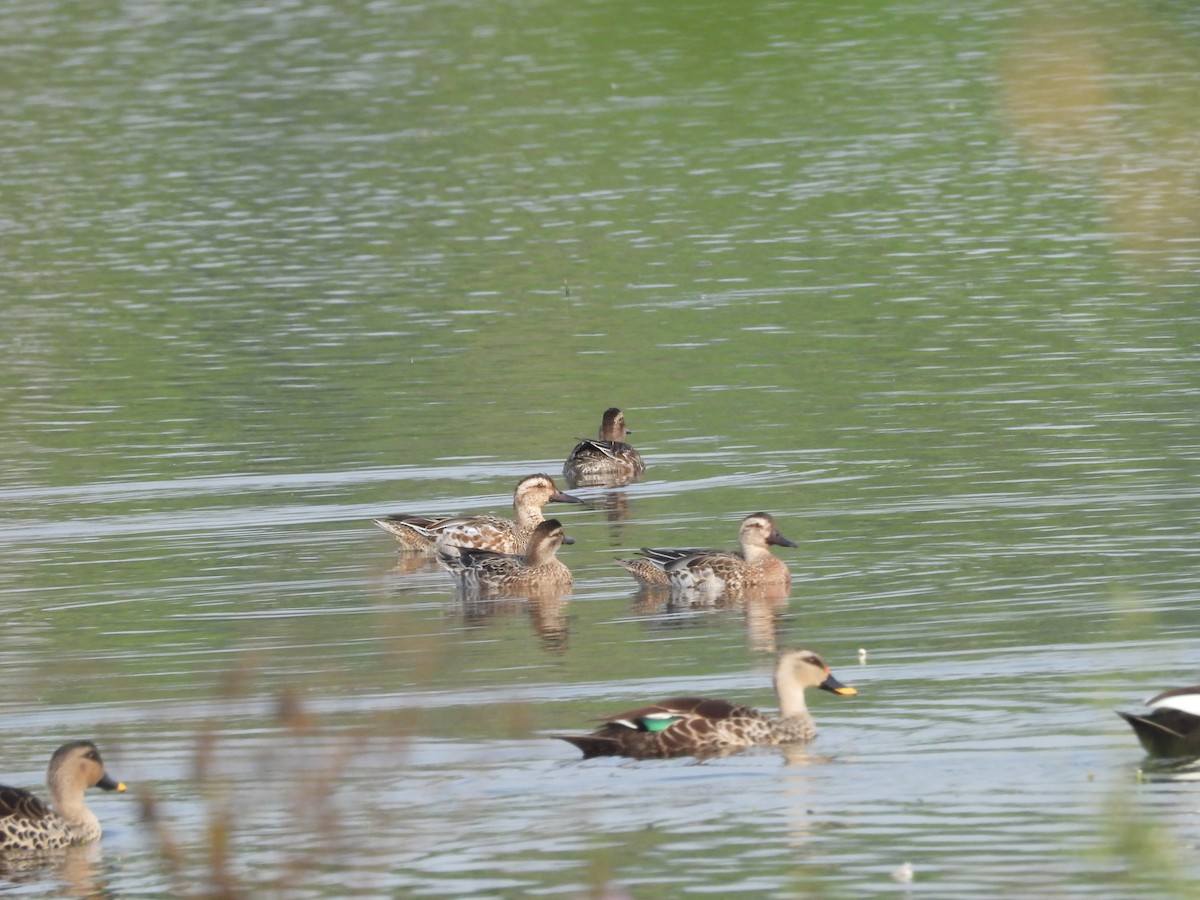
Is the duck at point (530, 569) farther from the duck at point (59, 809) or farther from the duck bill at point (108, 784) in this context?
the duck at point (59, 809)

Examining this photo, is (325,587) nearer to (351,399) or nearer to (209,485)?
(209,485)

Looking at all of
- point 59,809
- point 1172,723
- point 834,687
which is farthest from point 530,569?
point 1172,723

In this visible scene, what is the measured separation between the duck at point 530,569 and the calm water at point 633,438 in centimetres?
20

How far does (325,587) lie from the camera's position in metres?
18.3

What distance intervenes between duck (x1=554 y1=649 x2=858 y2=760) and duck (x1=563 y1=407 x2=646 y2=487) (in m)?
8.71

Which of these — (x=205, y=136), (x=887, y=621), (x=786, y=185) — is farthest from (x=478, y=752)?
(x=205, y=136)

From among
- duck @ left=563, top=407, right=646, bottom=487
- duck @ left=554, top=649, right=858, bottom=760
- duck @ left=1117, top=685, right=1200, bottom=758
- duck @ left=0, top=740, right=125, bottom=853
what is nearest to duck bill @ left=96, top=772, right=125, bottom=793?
duck @ left=0, top=740, right=125, bottom=853

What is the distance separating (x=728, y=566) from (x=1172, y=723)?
18.7 ft

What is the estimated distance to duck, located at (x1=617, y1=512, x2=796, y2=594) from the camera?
17484 mm

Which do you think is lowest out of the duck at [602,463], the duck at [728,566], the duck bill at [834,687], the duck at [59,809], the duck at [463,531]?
the duck at [59,809]

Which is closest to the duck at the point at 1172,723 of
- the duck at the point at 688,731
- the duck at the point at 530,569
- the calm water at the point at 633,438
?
the calm water at the point at 633,438

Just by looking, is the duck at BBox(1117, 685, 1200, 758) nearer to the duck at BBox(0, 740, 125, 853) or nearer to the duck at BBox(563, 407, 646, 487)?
the duck at BBox(0, 740, 125, 853)

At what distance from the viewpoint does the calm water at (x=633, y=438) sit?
38.7 feet

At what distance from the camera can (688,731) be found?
1299 centimetres
